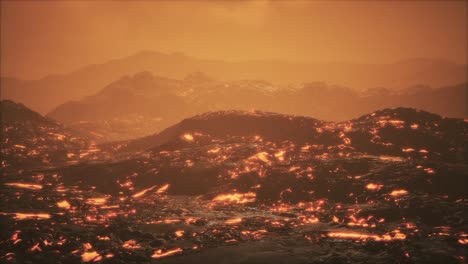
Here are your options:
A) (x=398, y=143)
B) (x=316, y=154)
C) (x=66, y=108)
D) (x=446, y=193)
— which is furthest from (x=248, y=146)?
(x=66, y=108)

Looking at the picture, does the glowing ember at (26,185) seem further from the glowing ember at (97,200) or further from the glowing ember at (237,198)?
the glowing ember at (237,198)

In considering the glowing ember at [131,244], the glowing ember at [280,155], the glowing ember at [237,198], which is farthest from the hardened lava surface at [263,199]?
the glowing ember at [280,155]

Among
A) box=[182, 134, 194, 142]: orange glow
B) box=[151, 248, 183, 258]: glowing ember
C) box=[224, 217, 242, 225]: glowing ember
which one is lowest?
box=[151, 248, 183, 258]: glowing ember

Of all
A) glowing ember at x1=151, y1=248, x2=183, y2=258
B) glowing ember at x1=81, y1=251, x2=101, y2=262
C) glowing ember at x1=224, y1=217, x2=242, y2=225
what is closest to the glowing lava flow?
glowing ember at x1=224, y1=217, x2=242, y2=225

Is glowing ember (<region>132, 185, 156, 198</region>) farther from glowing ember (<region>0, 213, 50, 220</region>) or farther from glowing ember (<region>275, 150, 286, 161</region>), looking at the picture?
glowing ember (<region>275, 150, 286, 161</region>)

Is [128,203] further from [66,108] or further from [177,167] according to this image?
[66,108]

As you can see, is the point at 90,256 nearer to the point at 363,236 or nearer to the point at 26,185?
the point at 363,236
